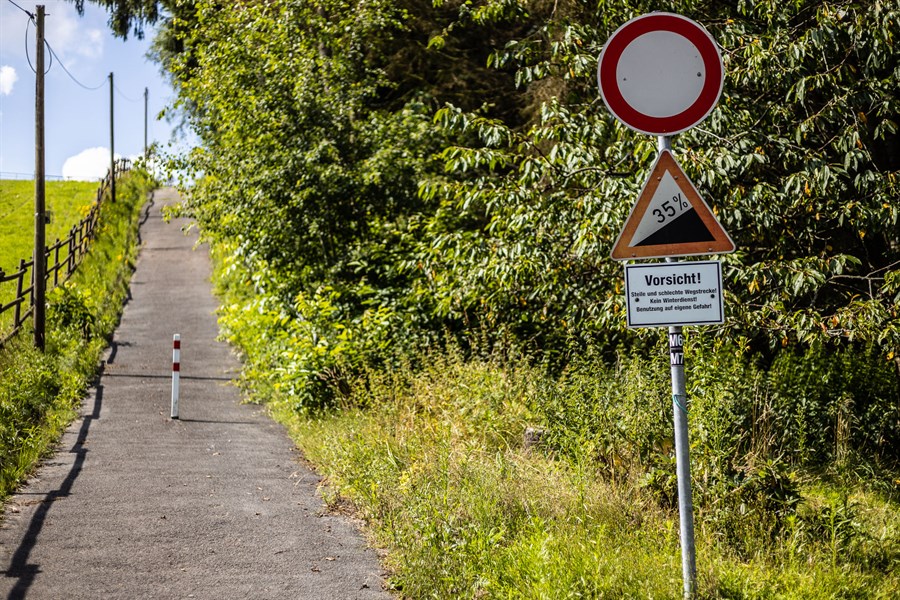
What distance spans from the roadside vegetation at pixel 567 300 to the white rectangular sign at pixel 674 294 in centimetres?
139

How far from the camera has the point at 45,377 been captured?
11.9m

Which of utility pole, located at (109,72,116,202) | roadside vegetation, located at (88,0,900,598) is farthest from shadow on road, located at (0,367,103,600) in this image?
utility pole, located at (109,72,116,202)

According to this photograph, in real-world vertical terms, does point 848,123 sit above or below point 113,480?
above

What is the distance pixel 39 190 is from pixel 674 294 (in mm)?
13619

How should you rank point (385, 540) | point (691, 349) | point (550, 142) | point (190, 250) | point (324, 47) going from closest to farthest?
point (385, 540) < point (691, 349) < point (550, 142) < point (324, 47) < point (190, 250)

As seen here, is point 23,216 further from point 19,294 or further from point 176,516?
point 176,516

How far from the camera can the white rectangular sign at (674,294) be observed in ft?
14.1

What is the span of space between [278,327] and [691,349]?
7.98 metres

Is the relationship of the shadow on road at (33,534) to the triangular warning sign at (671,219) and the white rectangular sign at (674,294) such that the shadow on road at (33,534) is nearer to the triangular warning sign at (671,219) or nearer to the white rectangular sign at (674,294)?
the white rectangular sign at (674,294)

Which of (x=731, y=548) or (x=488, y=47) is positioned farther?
(x=488, y=47)

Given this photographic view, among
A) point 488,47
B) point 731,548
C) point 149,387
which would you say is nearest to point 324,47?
point 488,47

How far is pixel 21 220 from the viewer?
20344 mm

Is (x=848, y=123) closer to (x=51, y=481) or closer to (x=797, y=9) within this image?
(x=797, y=9)

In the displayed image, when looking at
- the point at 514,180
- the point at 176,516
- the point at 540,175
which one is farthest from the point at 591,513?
the point at 514,180
